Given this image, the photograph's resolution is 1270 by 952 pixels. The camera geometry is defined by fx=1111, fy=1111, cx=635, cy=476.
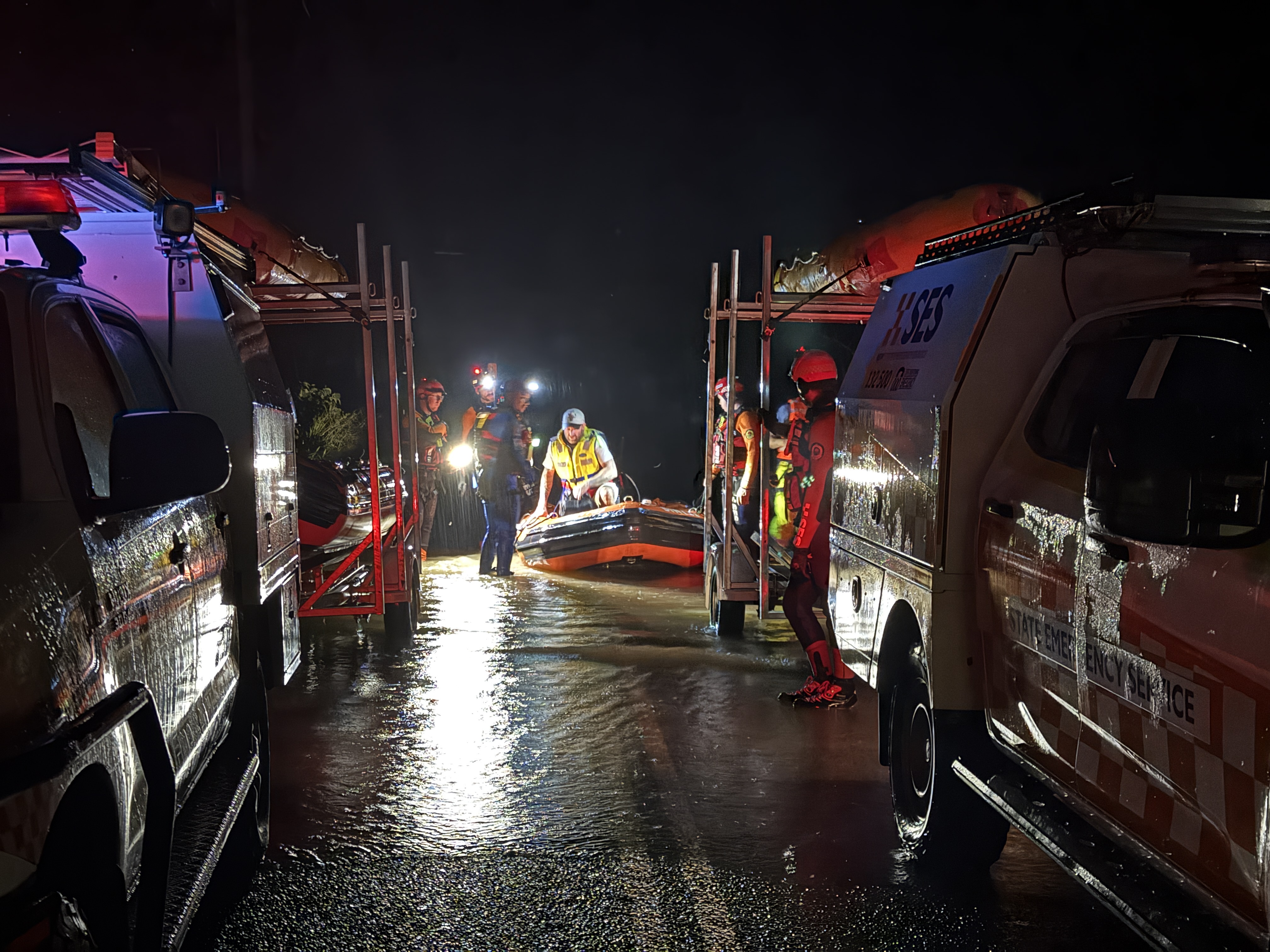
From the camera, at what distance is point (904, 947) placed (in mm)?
3748

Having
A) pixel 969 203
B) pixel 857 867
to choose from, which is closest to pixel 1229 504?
pixel 857 867

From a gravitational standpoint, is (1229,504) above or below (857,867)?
above

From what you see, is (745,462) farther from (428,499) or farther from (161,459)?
(161,459)

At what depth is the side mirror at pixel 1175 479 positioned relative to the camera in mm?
2393

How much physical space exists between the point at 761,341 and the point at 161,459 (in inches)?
240

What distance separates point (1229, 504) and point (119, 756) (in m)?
2.53

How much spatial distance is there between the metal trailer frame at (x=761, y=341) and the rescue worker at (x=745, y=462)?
21 cm

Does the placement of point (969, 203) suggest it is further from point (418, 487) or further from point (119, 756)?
point (119, 756)

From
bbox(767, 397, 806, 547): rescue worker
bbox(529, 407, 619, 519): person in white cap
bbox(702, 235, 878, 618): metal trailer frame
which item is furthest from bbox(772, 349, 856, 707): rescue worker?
bbox(529, 407, 619, 519): person in white cap

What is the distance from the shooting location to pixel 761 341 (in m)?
8.21

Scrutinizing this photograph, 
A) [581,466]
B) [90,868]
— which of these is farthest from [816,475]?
[581,466]

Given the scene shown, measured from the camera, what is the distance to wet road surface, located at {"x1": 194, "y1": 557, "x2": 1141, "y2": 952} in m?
3.89

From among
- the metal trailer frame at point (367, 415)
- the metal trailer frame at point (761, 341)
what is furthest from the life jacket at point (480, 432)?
the metal trailer frame at point (761, 341)

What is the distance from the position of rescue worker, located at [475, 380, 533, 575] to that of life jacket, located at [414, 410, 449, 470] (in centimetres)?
176
